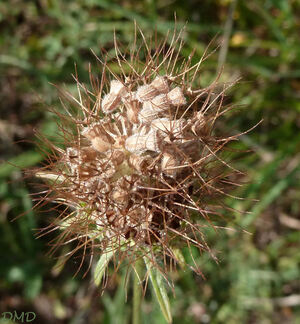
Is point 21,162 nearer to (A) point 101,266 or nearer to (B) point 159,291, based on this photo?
(A) point 101,266

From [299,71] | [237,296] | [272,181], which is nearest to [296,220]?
[272,181]

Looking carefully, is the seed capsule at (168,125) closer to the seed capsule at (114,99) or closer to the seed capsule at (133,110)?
the seed capsule at (133,110)

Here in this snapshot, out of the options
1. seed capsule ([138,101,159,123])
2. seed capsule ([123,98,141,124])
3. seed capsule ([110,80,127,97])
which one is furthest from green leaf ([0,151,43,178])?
seed capsule ([138,101,159,123])

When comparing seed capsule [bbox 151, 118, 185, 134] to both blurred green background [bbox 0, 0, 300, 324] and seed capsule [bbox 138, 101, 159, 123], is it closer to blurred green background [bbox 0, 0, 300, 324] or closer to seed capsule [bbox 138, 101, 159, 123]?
seed capsule [bbox 138, 101, 159, 123]

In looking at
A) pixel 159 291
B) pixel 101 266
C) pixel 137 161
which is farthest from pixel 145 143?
pixel 159 291

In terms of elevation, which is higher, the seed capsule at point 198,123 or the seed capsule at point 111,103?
the seed capsule at point 111,103

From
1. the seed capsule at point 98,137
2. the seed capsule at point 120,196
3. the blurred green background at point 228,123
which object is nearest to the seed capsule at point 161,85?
the seed capsule at point 98,137

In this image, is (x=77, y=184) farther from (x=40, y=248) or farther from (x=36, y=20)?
(x=36, y=20)
